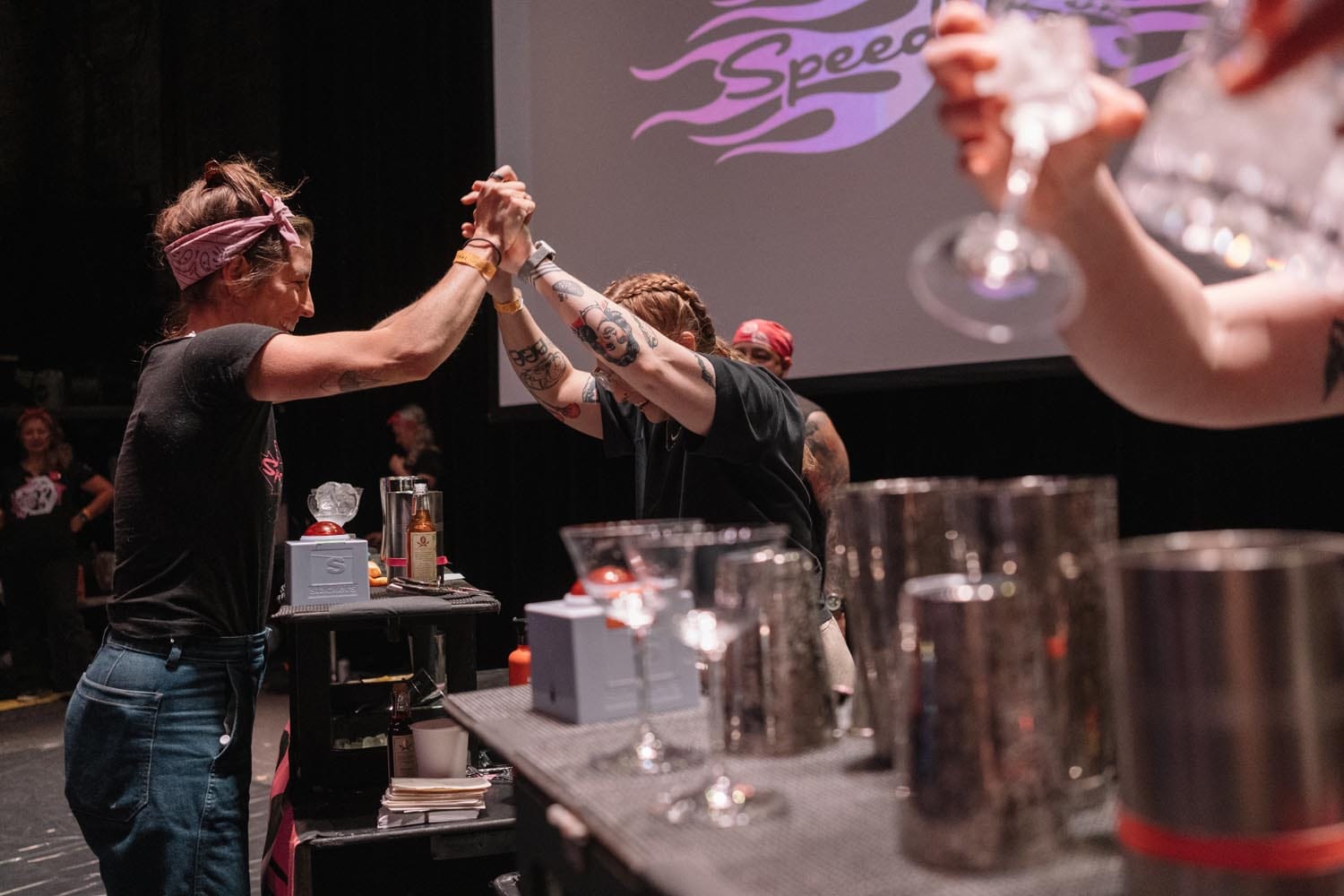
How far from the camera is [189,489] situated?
186cm

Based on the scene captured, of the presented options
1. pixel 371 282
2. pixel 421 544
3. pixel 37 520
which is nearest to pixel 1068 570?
pixel 421 544

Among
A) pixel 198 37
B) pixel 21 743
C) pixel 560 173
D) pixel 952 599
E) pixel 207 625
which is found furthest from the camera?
pixel 198 37

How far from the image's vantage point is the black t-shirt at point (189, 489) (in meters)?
1.82

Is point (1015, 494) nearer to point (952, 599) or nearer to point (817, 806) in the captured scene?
point (952, 599)

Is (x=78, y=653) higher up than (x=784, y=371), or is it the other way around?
(x=784, y=371)

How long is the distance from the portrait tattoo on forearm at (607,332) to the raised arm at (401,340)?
0.21 m

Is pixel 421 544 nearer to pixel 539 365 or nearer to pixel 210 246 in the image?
pixel 539 365

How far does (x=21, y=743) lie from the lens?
498cm

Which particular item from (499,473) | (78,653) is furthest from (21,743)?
(499,473)

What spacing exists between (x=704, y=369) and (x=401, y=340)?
54 centimetres

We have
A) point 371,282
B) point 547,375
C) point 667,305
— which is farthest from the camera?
point 371,282

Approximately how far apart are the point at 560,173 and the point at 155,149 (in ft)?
14.3

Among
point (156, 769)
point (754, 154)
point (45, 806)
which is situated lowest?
point (45, 806)

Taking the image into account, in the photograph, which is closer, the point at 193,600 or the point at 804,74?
the point at 193,600
